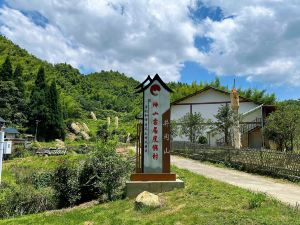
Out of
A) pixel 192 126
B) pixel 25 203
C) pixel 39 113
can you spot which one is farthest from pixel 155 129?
pixel 39 113

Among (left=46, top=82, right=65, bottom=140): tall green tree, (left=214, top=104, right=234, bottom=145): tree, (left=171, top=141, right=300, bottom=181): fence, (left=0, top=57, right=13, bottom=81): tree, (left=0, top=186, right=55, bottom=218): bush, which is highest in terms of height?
(left=0, top=57, right=13, bottom=81): tree

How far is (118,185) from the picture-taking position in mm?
10680

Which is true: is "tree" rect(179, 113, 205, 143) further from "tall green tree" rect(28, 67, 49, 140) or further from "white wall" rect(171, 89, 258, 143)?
"tall green tree" rect(28, 67, 49, 140)

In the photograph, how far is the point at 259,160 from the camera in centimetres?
1542

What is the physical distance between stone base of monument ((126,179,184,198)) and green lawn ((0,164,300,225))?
334 millimetres

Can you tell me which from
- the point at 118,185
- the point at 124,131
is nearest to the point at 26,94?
the point at 124,131

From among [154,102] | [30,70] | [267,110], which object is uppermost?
[30,70]

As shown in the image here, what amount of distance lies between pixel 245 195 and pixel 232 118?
777 inches

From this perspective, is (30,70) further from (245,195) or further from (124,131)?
(245,195)

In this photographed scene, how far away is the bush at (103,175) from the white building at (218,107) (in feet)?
77.6

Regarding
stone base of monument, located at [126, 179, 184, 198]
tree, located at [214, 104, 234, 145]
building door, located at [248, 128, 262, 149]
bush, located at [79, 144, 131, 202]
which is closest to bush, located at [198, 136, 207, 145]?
building door, located at [248, 128, 262, 149]

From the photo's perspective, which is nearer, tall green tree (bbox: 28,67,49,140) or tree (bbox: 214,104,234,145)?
tree (bbox: 214,104,234,145)

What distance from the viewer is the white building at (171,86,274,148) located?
36.0 m

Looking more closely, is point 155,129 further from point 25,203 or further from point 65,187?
point 25,203
